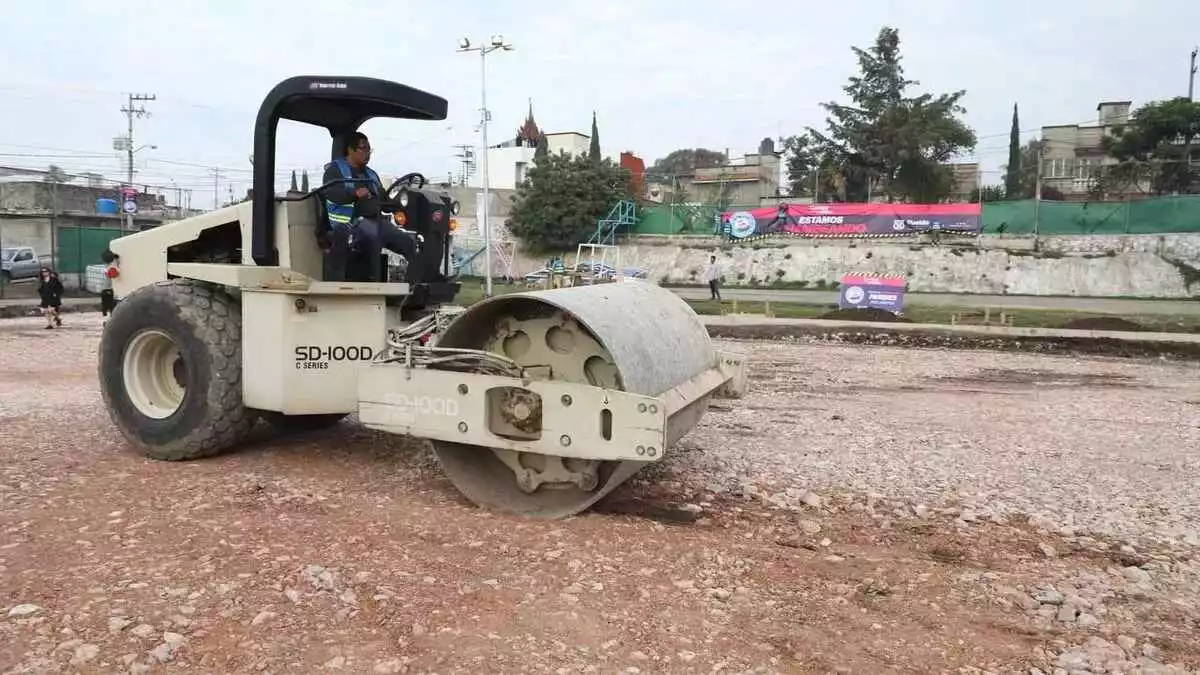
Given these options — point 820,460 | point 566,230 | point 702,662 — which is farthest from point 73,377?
point 566,230

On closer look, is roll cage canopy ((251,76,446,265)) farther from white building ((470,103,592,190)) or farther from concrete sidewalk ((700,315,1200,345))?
white building ((470,103,592,190))

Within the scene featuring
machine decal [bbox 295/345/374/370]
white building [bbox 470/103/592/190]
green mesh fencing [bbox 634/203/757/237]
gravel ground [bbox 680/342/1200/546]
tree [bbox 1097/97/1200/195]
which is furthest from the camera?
white building [bbox 470/103/592/190]

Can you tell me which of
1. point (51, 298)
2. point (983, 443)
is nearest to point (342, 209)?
point (983, 443)

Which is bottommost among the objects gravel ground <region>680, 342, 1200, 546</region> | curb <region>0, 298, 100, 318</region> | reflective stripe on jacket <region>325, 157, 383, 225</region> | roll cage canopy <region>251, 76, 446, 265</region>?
gravel ground <region>680, 342, 1200, 546</region>

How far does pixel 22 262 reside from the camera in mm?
30578

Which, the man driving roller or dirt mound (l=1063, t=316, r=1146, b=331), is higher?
the man driving roller

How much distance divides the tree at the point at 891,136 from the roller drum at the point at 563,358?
4234 centimetres

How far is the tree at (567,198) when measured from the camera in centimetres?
4394

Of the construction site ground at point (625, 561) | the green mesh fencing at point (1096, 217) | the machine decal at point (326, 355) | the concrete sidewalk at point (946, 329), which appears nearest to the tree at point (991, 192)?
the green mesh fencing at point (1096, 217)

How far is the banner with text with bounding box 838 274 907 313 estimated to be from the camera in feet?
65.4

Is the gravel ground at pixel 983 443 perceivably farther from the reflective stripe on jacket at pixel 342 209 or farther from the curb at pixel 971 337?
the curb at pixel 971 337

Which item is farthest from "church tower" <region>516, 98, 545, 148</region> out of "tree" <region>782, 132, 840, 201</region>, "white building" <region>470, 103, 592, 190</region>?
"tree" <region>782, 132, 840, 201</region>

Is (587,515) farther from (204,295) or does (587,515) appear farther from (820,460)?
(204,295)

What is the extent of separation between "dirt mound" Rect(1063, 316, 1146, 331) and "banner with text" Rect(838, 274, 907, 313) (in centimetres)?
350
